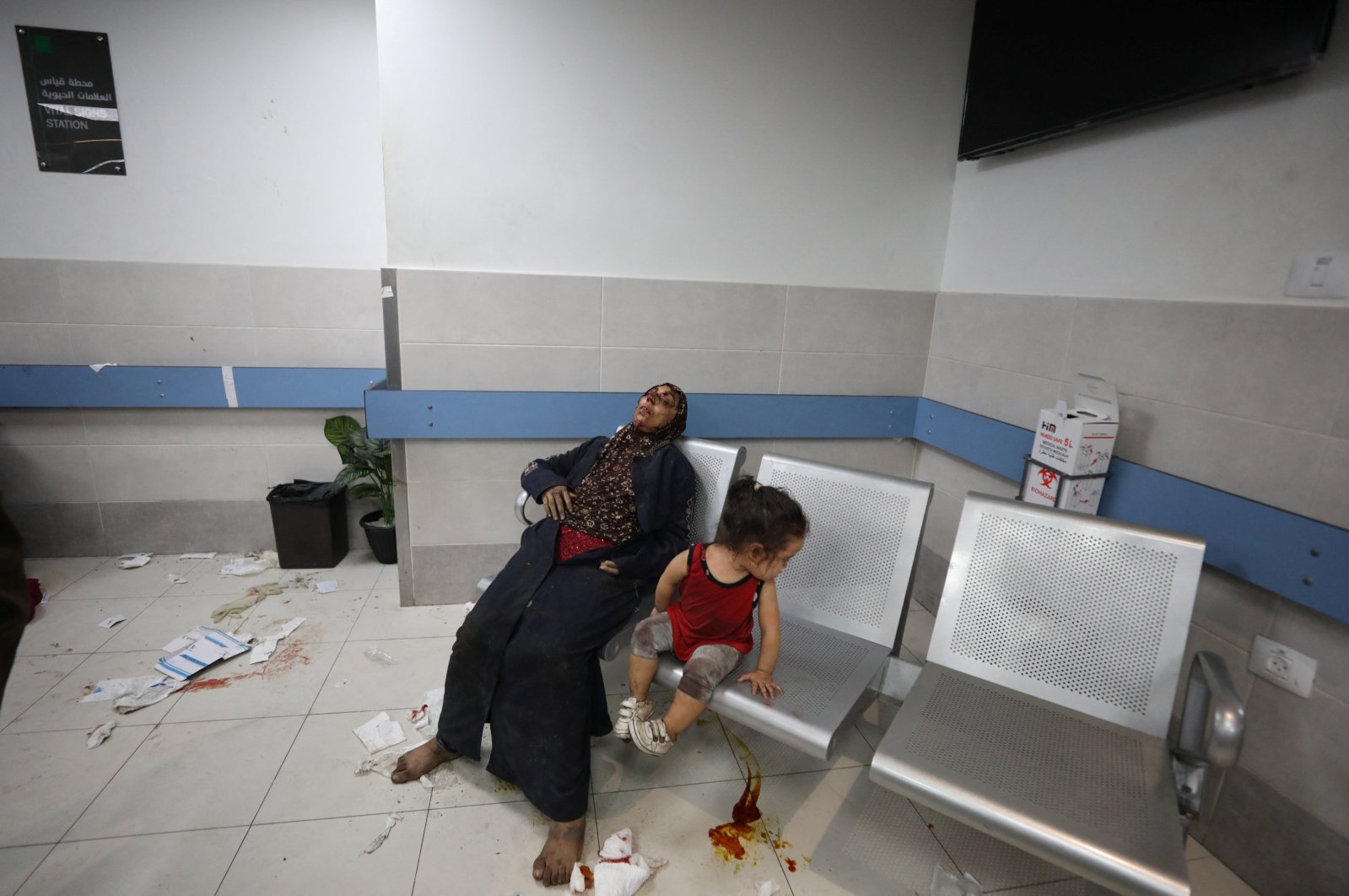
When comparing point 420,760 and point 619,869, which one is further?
point 420,760

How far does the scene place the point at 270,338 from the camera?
10.7 feet

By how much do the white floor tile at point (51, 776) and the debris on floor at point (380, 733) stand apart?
0.70m

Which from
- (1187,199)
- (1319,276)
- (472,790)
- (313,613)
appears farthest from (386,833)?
(1187,199)

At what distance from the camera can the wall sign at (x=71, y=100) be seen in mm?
2830

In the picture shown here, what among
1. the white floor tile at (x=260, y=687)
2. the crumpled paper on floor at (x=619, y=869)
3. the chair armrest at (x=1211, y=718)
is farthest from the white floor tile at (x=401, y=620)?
the chair armrest at (x=1211, y=718)

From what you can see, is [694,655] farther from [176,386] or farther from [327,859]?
[176,386]

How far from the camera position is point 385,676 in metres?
2.49

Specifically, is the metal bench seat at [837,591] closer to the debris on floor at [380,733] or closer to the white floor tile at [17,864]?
the debris on floor at [380,733]

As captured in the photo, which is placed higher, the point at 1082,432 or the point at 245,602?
the point at 1082,432

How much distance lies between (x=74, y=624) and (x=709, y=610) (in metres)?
2.81

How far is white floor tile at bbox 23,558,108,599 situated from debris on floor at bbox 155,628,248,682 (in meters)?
0.95

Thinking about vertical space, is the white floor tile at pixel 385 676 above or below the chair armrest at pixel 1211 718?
below

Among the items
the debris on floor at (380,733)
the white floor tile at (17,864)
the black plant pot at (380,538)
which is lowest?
the white floor tile at (17,864)

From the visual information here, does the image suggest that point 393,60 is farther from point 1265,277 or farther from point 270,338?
point 1265,277
